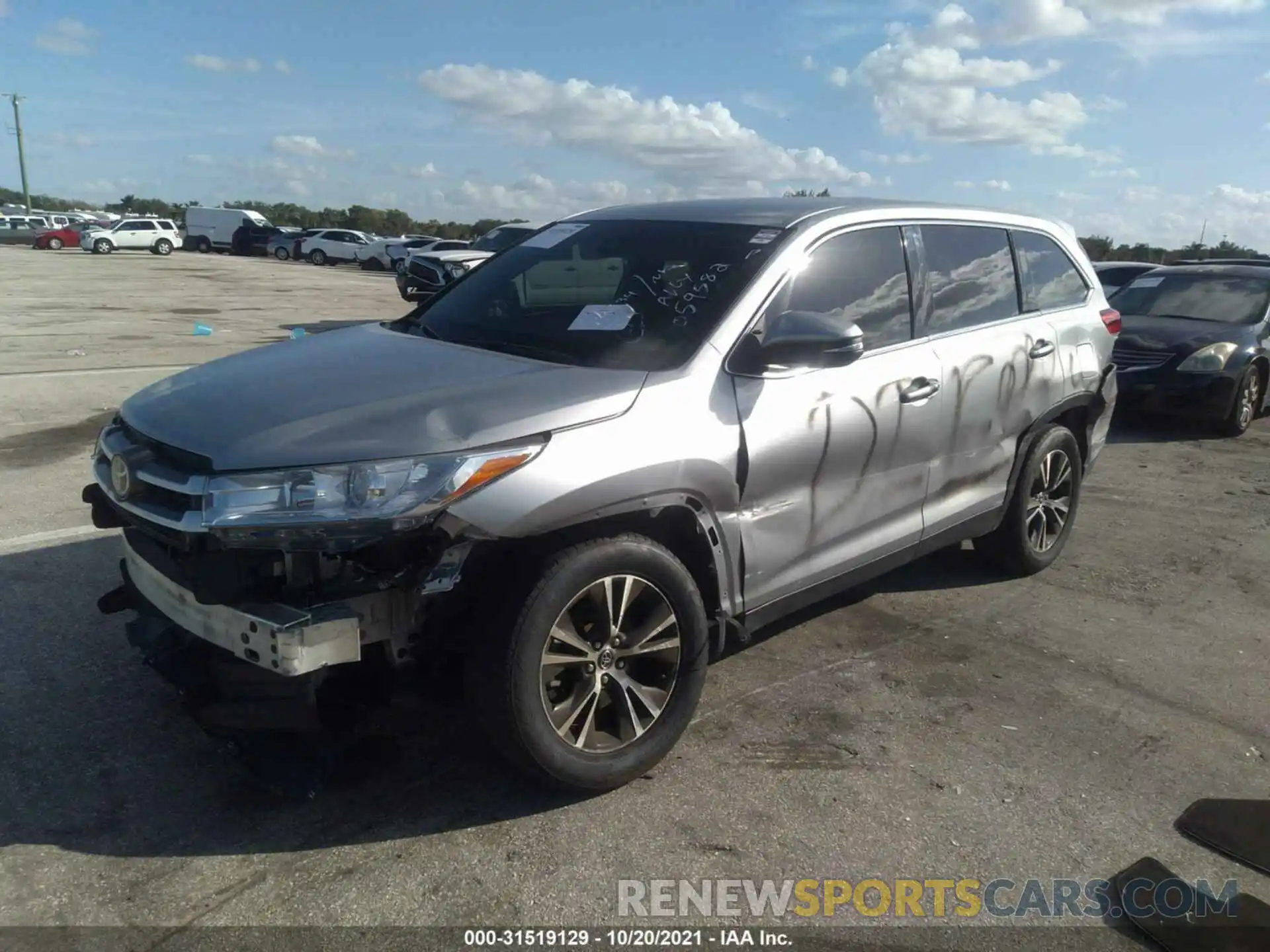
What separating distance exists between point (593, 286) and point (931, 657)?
86.8 inches

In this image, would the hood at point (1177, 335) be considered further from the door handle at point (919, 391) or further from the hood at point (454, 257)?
the hood at point (454, 257)

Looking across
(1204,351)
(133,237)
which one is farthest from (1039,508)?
(133,237)

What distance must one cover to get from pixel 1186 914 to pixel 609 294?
2795mm

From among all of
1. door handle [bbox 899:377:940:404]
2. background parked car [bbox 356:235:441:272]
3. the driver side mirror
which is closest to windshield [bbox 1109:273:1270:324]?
door handle [bbox 899:377:940:404]

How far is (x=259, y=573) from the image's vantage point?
2.92 m

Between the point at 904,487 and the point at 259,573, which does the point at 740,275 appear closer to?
the point at 904,487

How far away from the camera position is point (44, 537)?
5492 millimetres

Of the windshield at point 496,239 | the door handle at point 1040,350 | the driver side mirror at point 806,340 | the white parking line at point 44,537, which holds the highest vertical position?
the windshield at point 496,239

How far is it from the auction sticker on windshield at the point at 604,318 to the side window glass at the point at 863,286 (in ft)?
1.76

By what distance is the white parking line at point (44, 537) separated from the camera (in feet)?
17.5

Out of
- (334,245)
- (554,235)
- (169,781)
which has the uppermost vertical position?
(334,245)

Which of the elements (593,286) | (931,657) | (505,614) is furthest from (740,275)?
(931,657)

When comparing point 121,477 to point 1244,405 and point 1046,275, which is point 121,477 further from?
point 1244,405

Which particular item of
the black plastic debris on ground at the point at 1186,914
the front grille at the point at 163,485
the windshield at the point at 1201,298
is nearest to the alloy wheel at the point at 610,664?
the front grille at the point at 163,485
